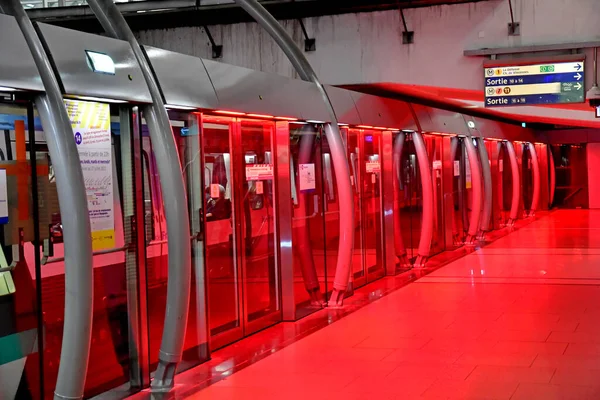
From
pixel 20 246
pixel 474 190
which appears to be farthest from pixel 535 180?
pixel 20 246

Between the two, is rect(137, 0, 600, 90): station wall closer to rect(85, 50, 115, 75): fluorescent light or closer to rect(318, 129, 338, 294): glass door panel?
rect(318, 129, 338, 294): glass door panel

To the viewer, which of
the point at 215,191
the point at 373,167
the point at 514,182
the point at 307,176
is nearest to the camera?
the point at 215,191

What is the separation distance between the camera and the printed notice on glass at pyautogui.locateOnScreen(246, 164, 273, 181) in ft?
26.5

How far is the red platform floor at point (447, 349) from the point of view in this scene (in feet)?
19.4

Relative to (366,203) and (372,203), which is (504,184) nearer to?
(372,203)

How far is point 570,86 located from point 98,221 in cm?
731

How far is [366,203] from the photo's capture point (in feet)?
37.7

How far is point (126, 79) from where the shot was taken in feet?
18.5

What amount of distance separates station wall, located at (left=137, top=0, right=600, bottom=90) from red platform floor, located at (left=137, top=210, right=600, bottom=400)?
9.02 feet

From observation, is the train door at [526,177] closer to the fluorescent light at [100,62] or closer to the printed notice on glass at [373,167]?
the printed notice on glass at [373,167]

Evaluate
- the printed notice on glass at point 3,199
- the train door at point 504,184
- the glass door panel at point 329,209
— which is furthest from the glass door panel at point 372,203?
the train door at point 504,184

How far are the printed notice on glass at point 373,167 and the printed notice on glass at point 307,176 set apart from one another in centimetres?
221

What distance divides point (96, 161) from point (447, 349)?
3.31 metres

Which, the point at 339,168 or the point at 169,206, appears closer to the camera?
the point at 169,206
